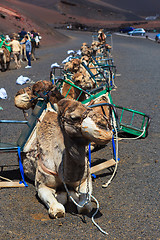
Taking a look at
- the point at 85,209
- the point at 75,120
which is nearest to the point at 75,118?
the point at 75,120

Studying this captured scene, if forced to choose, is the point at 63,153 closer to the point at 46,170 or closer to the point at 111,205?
the point at 46,170

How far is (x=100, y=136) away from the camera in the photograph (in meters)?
2.81

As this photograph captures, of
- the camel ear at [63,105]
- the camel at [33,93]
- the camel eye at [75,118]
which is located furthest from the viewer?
the camel at [33,93]

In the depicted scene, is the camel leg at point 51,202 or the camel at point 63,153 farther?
the camel leg at point 51,202

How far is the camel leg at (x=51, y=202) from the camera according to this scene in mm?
3645

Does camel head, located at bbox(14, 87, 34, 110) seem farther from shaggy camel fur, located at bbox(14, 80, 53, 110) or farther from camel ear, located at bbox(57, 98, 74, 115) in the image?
camel ear, located at bbox(57, 98, 74, 115)

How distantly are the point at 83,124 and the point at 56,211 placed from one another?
1339mm

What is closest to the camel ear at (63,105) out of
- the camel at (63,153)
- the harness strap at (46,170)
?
the camel at (63,153)

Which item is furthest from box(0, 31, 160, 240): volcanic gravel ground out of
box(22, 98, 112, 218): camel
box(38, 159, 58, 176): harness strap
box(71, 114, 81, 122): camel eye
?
box(71, 114, 81, 122): camel eye

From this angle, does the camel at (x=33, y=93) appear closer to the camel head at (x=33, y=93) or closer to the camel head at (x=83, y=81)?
the camel head at (x=33, y=93)

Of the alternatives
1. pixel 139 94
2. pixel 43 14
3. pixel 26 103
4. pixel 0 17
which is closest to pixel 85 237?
pixel 26 103

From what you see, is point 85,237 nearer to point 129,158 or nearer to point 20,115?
point 129,158

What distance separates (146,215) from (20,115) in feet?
19.8

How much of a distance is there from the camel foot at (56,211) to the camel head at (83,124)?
1.04 meters
